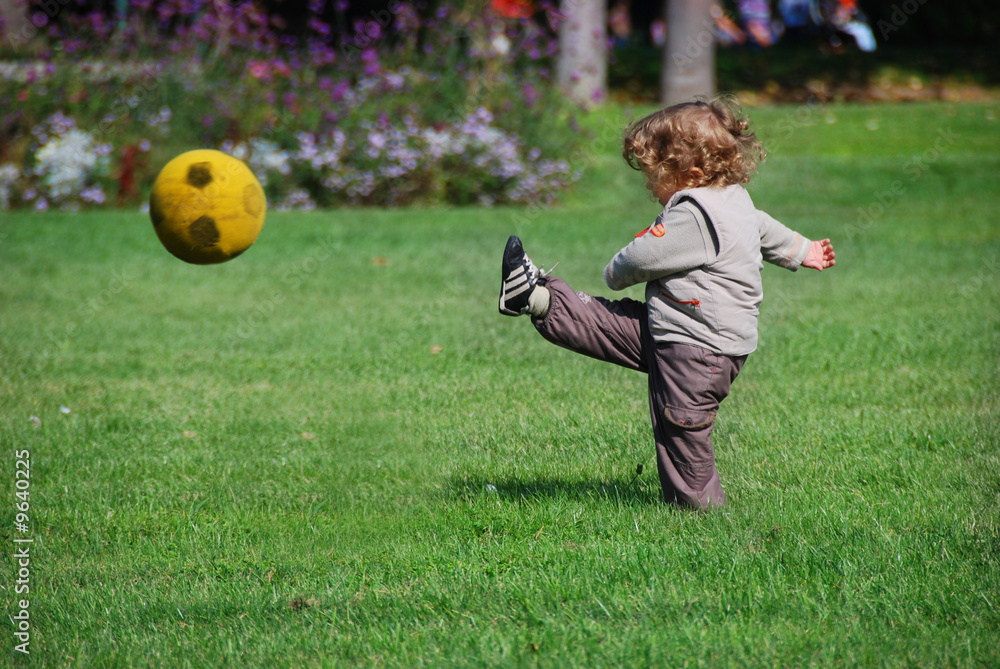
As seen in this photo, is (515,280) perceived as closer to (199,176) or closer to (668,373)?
(668,373)

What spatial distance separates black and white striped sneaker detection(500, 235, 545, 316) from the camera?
3252 millimetres

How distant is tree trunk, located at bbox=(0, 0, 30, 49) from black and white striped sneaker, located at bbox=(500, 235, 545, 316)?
34.5 feet

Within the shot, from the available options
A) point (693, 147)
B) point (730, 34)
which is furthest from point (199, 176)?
point (730, 34)

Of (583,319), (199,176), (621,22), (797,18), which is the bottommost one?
(797,18)

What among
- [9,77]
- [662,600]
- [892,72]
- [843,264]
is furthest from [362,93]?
[892,72]

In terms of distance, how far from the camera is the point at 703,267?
317cm

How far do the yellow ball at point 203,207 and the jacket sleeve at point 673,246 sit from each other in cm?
184

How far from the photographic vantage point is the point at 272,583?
9.82ft

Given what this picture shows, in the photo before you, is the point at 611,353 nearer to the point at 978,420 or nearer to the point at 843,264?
the point at 978,420

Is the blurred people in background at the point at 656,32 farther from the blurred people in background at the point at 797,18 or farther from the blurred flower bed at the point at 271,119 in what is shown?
the blurred flower bed at the point at 271,119

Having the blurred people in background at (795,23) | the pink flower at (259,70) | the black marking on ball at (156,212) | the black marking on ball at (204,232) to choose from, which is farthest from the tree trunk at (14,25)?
the blurred people in background at (795,23)

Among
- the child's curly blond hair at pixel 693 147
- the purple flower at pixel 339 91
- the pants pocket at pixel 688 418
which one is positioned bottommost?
the pants pocket at pixel 688 418

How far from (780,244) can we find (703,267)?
36 cm

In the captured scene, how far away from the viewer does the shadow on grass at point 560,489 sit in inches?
141
